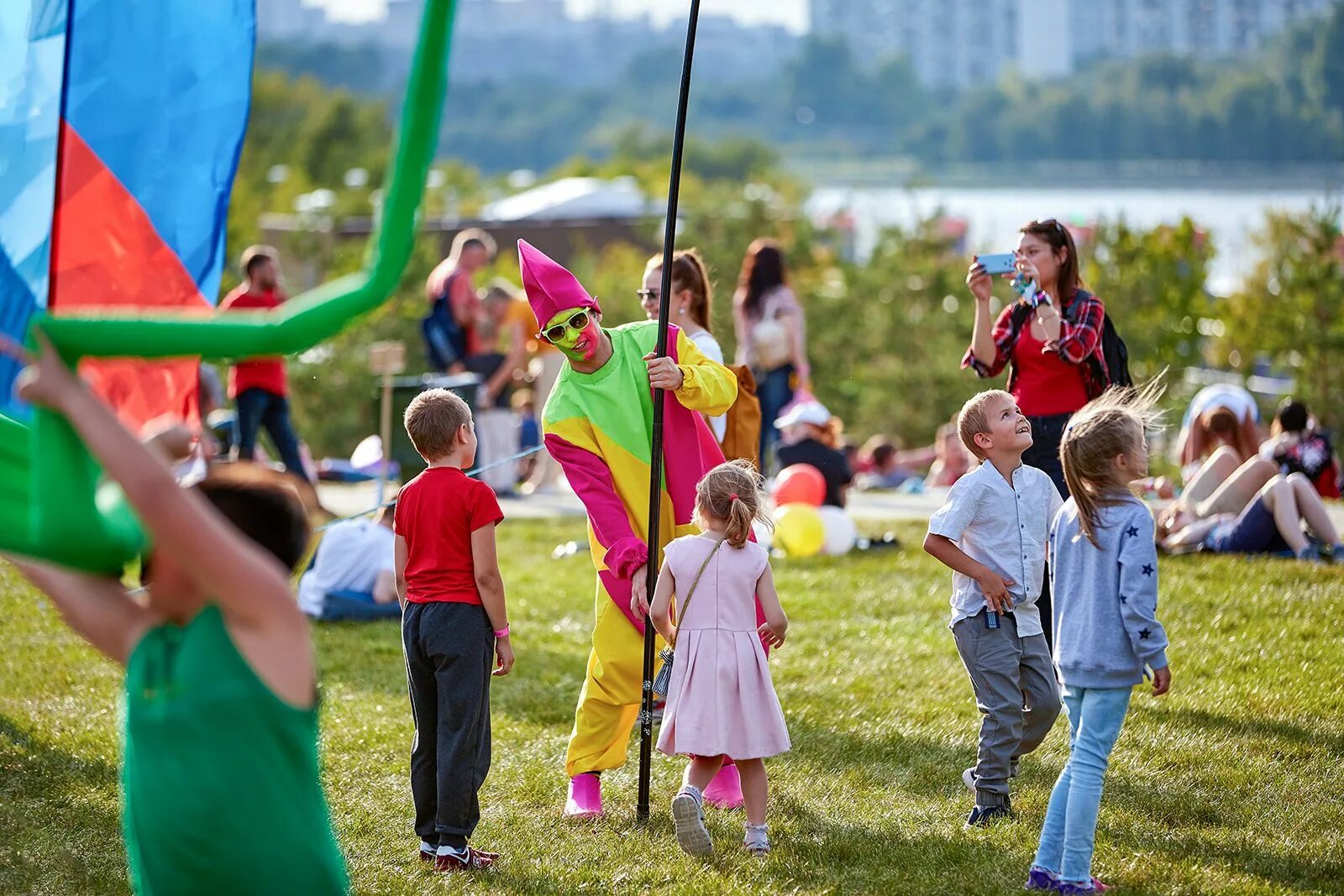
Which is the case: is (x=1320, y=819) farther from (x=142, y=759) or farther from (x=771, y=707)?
(x=142, y=759)

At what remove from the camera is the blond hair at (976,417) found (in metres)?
5.09

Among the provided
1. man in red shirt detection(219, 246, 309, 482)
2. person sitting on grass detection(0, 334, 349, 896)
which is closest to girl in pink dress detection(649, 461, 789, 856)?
person sitting on grass detection(0, 334, 349, 896)

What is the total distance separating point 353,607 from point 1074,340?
471 cm

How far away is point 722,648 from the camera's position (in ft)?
15.9

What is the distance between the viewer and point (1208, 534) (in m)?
9.60

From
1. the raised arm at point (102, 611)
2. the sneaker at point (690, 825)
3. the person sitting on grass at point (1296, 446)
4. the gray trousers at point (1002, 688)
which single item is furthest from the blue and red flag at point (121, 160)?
the person sitting on grass at point (1296, 446)

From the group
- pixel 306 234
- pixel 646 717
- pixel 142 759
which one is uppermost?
pixel 306 234

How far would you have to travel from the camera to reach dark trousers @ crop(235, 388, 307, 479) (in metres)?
10.9

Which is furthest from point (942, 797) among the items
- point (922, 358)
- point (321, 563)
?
point (922, 358)

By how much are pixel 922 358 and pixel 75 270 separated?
23.2 metres

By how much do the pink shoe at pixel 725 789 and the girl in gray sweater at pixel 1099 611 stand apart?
53.1 inches

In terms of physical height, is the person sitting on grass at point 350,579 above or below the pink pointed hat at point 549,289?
below

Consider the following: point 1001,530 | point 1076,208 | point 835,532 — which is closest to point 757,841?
point 1001,530

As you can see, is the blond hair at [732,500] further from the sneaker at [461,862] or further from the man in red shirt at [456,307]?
the man in red shirt at [456,307]
